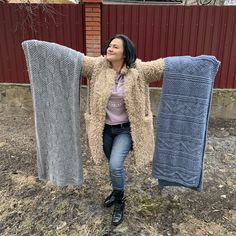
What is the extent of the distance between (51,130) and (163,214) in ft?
4.47

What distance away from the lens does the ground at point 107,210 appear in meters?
2.78

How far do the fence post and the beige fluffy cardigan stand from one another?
2989mm

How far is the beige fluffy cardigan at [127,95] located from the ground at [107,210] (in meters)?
0.67

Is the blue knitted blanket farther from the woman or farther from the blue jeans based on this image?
the blue jeans

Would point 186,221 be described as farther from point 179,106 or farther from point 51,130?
point 51,130

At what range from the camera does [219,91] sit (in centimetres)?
569

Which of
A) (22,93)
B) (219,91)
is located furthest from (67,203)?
(219,91)

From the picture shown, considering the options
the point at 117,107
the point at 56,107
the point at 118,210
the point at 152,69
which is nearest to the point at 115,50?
the point at 152,69

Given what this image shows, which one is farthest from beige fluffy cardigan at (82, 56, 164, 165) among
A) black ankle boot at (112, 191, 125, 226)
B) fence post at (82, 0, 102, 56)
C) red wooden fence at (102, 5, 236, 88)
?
red wooden fence at (102, 5, 236, 88)

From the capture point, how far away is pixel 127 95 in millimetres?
2477

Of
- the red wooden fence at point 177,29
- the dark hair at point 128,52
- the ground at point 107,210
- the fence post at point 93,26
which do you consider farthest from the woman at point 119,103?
the red wooden fence at point 177,29

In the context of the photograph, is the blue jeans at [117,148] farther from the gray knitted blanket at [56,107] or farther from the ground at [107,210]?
the ground at [107,210]

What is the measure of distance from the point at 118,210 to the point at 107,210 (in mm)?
198

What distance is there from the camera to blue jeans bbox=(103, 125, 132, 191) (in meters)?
2.59
